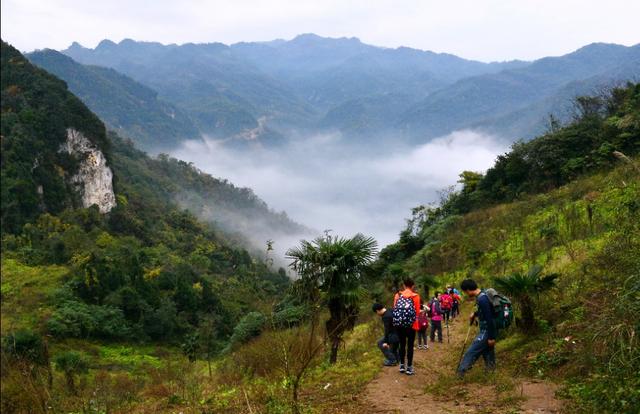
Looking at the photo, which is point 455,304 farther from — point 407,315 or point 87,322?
point 87,322

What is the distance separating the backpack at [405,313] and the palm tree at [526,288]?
1754 millimetres

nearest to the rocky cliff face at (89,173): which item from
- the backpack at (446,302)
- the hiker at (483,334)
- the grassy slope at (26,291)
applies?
the grassy slope at (26,291)

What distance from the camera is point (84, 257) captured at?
1940 inches

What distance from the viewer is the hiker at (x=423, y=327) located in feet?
34.4

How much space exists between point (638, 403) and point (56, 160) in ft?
243

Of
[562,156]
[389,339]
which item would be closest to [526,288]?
[389,339]

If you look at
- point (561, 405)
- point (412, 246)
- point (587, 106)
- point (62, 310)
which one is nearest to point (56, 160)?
point (62, 310)

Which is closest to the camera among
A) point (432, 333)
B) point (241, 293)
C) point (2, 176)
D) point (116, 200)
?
point (241, 293)

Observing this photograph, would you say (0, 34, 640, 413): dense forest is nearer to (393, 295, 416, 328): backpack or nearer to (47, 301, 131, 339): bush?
(47, 301, 131, 339): bush

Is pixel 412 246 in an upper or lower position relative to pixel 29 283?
upper

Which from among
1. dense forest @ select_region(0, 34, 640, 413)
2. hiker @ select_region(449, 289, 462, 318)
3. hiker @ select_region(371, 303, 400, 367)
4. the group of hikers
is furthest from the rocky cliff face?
the group of hikers

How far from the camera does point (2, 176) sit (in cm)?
5909

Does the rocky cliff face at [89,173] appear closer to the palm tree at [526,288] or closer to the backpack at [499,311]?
the palm tree at [526,288]

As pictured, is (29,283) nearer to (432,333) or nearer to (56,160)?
(56,160)
